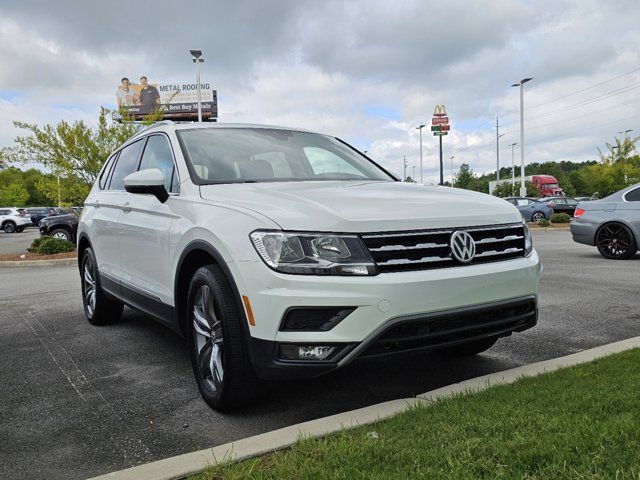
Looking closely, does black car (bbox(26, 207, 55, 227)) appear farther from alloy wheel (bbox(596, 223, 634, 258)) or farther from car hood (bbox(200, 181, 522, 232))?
car hood (bbox(200, 181, 522, 232))

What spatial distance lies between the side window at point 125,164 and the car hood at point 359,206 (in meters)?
1.85

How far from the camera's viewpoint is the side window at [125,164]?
528 cm

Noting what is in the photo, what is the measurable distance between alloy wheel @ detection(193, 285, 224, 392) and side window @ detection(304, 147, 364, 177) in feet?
4.93

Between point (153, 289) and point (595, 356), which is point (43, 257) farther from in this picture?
point (595, 356)

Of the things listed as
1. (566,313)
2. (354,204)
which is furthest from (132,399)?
(566,313)

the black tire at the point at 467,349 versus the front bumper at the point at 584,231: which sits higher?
the front bumper at the point at 584,231

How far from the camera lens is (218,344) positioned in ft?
10.9

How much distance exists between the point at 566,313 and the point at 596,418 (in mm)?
3555

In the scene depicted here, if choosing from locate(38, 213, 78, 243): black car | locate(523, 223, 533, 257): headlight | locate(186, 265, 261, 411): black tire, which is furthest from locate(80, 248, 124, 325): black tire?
locate(38, 213, 78, 243): black car

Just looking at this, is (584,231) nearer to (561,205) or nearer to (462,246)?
(462,246)

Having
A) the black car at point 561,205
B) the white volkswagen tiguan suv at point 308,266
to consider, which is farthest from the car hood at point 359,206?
the black car at point 561,205

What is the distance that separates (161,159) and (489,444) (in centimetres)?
323

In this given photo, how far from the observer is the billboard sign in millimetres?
68438

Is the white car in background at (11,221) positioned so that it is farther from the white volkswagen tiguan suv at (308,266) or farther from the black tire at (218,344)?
the black tire at (218,344)
